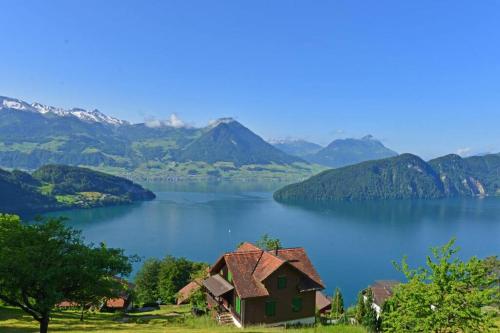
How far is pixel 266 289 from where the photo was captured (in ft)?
114

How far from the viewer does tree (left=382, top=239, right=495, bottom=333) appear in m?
17.6

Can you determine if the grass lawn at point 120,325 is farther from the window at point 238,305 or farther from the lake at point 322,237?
the lake at point 322,237

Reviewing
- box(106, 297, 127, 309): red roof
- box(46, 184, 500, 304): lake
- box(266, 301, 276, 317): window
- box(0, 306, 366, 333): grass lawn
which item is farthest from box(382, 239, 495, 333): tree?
box(46, 184, 500, 304): lake

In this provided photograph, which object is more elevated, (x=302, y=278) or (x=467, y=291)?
(x=467, y=291)

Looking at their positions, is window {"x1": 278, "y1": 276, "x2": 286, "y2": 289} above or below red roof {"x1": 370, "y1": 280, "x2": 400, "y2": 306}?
above

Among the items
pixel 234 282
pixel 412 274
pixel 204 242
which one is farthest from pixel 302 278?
pixel 204 242

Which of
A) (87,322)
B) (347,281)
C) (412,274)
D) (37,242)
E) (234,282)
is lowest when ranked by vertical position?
(347,281)

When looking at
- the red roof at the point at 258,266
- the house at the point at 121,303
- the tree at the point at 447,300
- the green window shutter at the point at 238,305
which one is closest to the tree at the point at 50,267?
the tree at the point at 447,300

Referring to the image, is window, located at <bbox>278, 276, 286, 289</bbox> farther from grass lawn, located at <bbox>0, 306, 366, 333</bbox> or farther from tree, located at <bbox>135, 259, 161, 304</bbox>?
tree, located at <bbox>135, 259, 161, 304</bbox>

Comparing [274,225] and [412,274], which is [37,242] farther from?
[274,225]

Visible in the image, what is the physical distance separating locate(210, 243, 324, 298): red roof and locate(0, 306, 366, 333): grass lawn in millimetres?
4146

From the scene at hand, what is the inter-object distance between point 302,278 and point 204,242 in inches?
4027

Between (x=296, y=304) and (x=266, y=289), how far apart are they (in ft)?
11.3

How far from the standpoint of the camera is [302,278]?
36.5 metres
